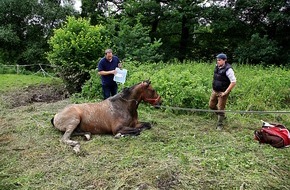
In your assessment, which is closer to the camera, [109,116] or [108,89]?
[109,116]

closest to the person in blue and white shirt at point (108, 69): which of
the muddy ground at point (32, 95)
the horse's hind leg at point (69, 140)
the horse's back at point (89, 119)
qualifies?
the horse's back at point (89, 119)

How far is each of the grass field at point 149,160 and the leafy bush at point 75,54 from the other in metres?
4.31

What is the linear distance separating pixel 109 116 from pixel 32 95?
5.68m

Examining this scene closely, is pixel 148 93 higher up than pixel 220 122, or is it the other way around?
pixel 148 93

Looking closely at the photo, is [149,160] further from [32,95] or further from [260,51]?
[260,51]

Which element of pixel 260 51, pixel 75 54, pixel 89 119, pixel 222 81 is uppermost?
pixel 260 51

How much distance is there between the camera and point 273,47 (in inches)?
667

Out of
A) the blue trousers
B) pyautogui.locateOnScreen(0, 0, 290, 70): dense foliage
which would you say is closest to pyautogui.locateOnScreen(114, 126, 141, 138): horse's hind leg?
the blue trousers

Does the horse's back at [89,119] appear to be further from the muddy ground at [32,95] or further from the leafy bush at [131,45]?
the leafy bush at [131,45]

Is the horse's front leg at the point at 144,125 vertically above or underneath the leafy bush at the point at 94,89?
underneath

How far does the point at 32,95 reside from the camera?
1078 centimetres

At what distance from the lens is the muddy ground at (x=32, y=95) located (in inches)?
376

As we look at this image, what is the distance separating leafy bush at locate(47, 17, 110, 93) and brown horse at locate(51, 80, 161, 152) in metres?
4.67

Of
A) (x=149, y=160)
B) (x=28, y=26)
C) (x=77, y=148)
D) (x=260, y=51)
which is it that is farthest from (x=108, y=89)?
(x=28, y=26)
